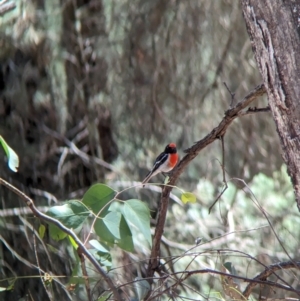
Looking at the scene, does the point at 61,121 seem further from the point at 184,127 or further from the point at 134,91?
the point at 184,127

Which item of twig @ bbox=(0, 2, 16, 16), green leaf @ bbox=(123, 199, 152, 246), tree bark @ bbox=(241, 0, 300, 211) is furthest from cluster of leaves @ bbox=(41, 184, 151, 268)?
twig @ bbox=(0, 2, 16, 16)

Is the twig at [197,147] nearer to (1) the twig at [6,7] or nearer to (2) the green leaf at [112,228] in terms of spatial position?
(2) the green leaf at [112,228]

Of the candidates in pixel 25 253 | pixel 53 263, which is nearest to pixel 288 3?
pixel 53 263

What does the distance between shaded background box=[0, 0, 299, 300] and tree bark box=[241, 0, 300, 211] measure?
2.44m

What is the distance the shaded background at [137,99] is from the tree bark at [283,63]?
244 cm

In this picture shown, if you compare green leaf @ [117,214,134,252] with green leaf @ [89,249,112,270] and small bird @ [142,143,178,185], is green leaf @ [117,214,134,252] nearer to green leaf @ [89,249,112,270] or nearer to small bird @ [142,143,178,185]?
green leaf @ [89,249,112,270]

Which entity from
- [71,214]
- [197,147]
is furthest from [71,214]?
[197,147]

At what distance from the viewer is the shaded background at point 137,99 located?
3.65 meters

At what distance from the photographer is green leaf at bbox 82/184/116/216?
4.81 ft

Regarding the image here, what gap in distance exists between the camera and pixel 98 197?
4.84ft

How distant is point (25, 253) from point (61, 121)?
0.77m

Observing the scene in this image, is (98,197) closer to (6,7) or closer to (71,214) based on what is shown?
(71,214)

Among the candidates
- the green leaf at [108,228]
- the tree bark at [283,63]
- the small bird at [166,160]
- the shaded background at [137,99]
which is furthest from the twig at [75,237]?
the shaded background at [137,99]

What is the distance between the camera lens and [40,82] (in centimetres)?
366
